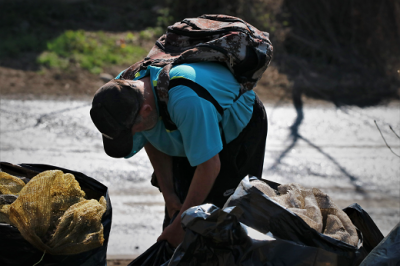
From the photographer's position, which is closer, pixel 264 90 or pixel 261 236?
pixel 261 236

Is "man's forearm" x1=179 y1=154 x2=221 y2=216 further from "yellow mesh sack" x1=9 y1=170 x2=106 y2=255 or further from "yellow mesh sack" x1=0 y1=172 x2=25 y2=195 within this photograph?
"yellow mesh sack" x1=0 y1=172 x2=25 y2=195

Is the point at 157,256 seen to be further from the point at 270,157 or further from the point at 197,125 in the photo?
the point at 270,157

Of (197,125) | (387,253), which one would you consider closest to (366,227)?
(387,253)

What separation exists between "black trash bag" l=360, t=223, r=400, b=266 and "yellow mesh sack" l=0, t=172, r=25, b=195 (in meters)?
1.57

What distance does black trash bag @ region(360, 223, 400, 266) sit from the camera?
1528 millimetres

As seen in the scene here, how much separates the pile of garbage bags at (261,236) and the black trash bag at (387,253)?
0.04 metres

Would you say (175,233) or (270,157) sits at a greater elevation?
(175,233)

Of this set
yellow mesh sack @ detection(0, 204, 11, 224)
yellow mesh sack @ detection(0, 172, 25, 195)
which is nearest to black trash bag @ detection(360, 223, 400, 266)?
yellow mesh sack @ detection(0, 204, 11, 224)

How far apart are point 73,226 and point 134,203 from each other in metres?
2.14

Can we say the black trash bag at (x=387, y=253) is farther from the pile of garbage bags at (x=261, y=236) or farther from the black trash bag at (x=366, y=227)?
the black trash bag at (x=366, y=227)

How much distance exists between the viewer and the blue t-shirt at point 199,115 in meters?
1.80

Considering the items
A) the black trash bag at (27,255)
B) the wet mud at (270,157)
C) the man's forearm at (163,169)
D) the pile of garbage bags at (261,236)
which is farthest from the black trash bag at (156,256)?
the wet mud at (270,157)

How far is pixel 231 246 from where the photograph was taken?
1.54 meters

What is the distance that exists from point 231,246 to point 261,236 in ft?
0.39
